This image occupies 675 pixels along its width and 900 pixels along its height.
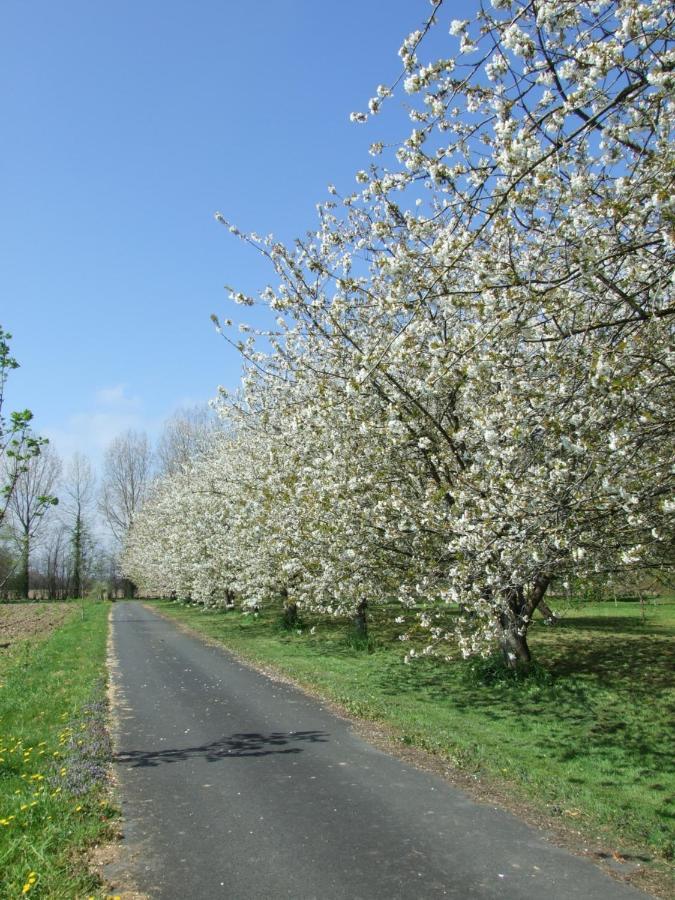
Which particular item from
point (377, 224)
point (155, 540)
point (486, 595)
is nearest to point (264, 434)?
point (486, 595)

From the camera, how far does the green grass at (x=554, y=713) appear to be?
6.89 metres

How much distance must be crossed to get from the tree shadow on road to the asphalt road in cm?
3

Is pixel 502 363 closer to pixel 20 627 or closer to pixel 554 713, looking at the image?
pixel 554 713

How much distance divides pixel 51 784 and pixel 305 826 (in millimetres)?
2809

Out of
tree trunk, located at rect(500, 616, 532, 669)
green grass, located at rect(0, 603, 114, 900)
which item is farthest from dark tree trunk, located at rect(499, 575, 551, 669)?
green grass, located at rect(0, 603, 114, 900)

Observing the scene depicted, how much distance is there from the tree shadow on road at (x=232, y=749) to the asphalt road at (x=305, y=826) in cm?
3

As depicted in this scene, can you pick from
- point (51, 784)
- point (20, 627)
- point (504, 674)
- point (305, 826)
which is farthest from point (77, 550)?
point (305, 826)

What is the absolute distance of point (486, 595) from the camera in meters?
10.5

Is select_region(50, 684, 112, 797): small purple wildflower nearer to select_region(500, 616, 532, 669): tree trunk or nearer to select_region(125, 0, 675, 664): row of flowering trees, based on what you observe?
select_region(125, 0, 675, 664): row of flowering trees

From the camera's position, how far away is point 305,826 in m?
6.02

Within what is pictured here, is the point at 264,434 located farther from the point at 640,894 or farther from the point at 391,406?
the point at 640,894

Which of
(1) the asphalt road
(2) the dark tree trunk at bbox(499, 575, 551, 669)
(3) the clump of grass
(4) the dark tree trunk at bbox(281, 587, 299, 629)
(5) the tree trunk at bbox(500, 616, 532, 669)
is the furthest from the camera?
(4) the dark tree trunk at bbox(281, 587, 299, 629)

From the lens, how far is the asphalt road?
194 inches

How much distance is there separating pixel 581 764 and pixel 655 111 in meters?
7.56
